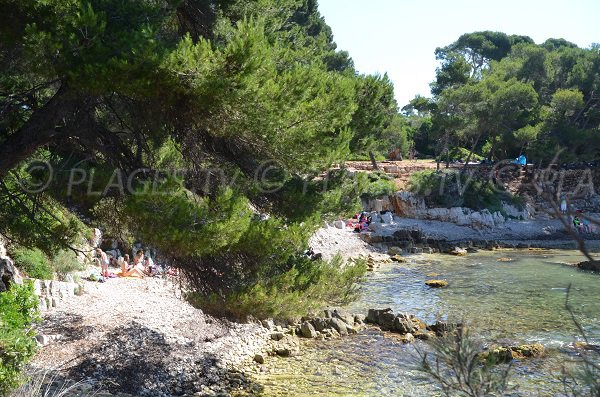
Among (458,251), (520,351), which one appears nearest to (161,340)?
(520,351)

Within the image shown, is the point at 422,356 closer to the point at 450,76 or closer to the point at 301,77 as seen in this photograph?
the point at 301,77

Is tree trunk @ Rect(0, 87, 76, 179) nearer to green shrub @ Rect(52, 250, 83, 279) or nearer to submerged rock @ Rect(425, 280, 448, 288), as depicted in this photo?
green shrub @ Rect(52, 250, 83, 279)

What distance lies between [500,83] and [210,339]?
31964 millimetres

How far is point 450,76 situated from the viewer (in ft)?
131

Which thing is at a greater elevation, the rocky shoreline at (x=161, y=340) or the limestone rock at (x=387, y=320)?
the limestone rock at (x=387, y=320)

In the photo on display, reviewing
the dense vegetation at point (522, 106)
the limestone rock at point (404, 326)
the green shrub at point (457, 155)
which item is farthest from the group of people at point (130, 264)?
→ the green shrub at point (457, 155)

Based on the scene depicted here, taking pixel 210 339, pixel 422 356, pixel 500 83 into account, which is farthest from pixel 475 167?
pixel 422 356

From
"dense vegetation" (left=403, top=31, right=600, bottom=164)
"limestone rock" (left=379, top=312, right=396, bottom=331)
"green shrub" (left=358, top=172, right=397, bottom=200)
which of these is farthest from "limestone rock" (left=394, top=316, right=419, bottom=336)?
"dense vegetation" (left=403, top=31, right=600, bottom=164)

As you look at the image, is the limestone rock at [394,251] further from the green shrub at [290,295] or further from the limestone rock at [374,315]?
the green shrub at [290,295]

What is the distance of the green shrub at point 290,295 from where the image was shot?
7.45 meters

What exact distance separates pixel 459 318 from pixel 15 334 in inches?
378

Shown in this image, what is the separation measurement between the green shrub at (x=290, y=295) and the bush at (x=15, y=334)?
2.12 metres

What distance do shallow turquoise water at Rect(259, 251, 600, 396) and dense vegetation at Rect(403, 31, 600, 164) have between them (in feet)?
40.1

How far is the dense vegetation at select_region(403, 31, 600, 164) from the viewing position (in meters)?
35.7
